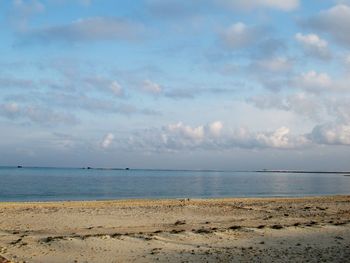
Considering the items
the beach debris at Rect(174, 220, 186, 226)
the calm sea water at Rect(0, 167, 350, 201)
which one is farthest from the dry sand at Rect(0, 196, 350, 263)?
the calm sea water at Rect(0, 167, 350, 201)

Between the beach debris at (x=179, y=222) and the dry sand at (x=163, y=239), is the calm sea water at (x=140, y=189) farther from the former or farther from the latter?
the beach debris at (x=179, y=222)

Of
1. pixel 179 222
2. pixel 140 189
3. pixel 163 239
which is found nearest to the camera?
pixel 163 239

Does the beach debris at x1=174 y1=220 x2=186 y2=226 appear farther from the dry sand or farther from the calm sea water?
the calm sea water

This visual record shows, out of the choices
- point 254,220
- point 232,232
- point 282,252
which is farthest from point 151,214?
point 282,252

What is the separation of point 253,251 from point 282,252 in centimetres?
79

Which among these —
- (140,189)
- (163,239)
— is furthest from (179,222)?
(140,189)

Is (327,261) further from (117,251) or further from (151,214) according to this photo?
(151,214)

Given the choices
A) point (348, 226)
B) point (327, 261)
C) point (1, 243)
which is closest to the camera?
point (327, 261)

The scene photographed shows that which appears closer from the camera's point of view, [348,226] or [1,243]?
[1,243]

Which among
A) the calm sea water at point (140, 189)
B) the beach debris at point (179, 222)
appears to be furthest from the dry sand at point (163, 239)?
the calm sea water at point (140, 189)

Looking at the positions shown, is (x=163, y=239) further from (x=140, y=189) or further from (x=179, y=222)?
(x=140, y=189)

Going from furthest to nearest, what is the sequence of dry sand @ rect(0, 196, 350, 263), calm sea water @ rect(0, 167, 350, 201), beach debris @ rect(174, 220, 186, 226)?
calm sea water @ rect(0, 167, 350, 201), beach debris @ rect(174, 220, 186, 226), dry sand @ rect(0, 196, 350, 263)

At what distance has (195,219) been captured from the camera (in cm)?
1967

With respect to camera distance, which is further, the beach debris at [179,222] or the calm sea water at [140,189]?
the calm sea water at [140,189]
